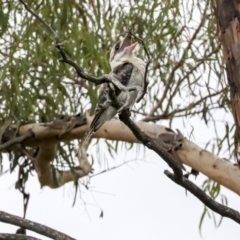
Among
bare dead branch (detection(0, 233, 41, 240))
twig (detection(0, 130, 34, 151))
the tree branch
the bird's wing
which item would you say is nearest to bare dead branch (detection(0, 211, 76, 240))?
bare dead branch (detection(0, 233, 41, 240))

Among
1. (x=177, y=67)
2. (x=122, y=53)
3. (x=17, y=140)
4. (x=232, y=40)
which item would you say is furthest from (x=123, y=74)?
(x=177, y=67)

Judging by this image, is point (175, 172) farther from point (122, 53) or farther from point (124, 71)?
point (122, 53)

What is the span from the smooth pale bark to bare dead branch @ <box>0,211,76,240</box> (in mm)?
1160

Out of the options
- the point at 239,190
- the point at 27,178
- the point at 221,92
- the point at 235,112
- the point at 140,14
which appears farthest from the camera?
the point at 27,178

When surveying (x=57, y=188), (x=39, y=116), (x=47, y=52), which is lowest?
(x=57, y=188)

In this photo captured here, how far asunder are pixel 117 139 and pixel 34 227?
147cm

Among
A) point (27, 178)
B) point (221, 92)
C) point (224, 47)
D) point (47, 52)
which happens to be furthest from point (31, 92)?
point (224, 47)

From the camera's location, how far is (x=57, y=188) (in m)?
4.23

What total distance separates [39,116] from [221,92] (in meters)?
0.81

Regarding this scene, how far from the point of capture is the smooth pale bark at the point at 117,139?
132 inches

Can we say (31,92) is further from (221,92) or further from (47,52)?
(221,92)

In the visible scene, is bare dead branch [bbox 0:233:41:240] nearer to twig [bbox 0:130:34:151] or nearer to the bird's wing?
the bird's wing

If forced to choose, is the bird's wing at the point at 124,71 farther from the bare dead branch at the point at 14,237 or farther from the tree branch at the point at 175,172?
the bare dead branch at the point at 14,237

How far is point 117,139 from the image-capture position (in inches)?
145
